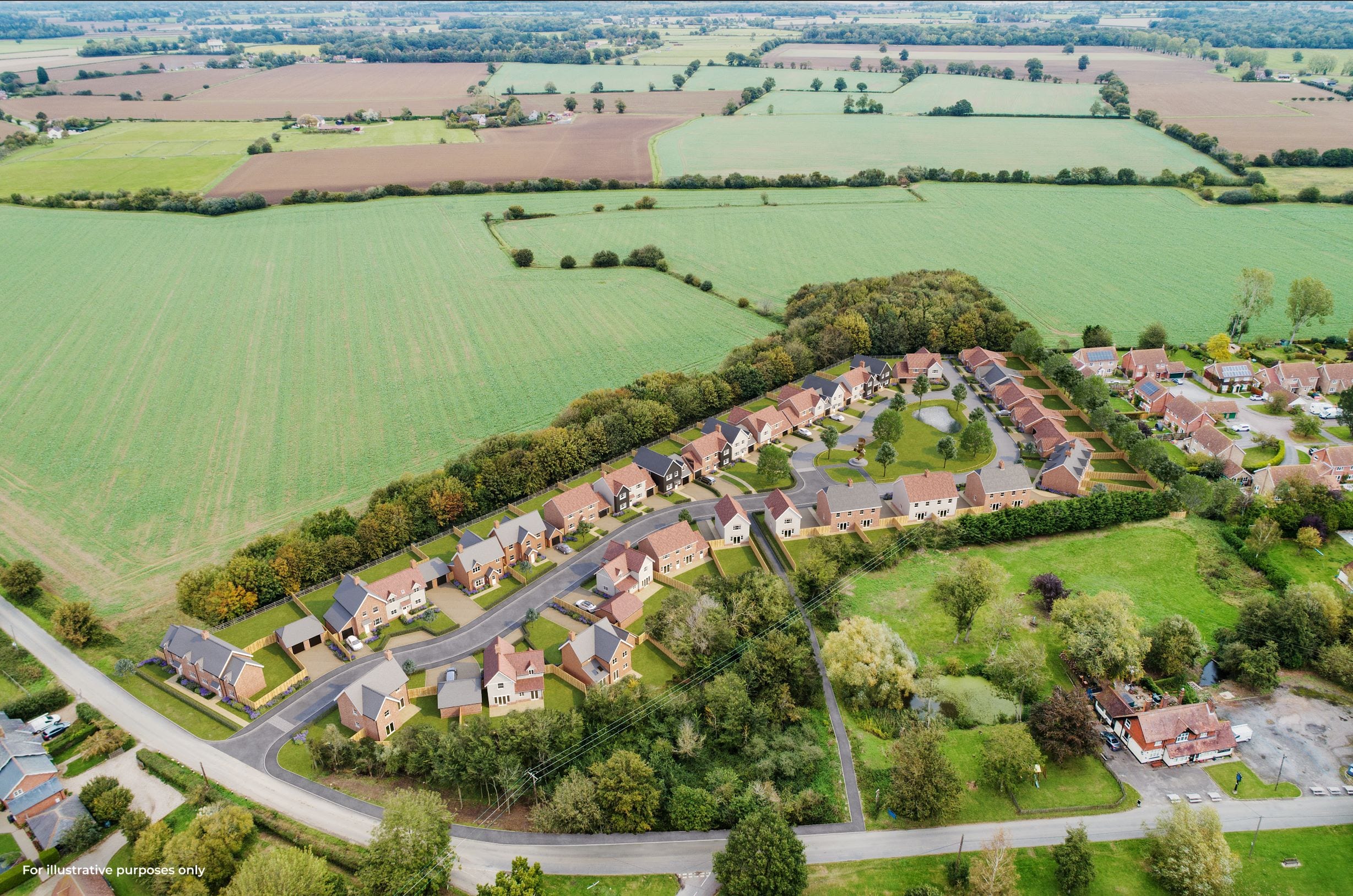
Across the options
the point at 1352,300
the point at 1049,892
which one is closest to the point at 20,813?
the point at 1049,892

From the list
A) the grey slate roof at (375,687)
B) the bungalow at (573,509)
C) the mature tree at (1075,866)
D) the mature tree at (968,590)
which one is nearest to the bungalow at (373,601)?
the grey slate roof at (375,687)

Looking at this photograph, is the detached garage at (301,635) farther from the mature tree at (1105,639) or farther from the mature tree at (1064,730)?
the mature tree at (1105,639)

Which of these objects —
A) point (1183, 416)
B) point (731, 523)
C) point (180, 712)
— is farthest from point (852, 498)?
point (180, 712)

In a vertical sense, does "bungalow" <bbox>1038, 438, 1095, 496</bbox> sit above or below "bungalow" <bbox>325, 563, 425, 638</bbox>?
below

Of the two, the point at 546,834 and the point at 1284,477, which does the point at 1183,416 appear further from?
the point at 546,834

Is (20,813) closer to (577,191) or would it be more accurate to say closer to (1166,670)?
(1166,670)

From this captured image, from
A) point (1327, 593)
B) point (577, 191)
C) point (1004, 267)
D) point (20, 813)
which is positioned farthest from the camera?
point (577, 191)

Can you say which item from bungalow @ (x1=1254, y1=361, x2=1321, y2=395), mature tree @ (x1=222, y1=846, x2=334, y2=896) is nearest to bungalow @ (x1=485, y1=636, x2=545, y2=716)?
mature tree @ (x1=222, y1=846, x2=334, y2=896)

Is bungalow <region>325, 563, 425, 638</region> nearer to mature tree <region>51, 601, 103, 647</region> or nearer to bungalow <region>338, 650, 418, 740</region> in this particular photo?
bungalow <region>338, 650, 418, 740</region>
